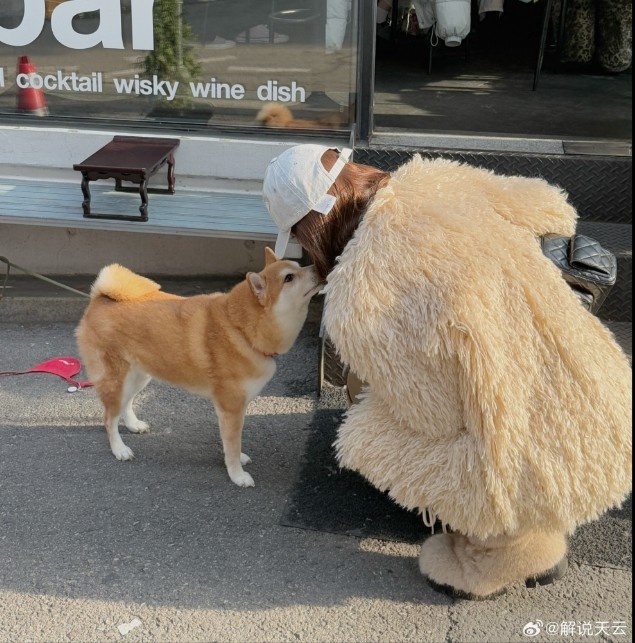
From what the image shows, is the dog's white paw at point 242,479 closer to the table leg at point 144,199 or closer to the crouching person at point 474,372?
the crouching person at point 474,372

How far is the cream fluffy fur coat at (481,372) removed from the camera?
7.57ft

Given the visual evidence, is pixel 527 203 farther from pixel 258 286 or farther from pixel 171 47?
pixel 171 47

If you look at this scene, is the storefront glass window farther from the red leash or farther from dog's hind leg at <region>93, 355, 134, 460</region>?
dog's hind leg at <region>93, 355, 134, 460</region>

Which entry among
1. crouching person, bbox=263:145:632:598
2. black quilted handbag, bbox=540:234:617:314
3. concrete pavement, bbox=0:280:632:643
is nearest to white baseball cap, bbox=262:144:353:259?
crouching person, bbox=263:145:632:598

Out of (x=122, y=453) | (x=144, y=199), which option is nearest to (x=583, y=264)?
(x=122, y=453)

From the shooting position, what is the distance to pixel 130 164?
→ 4.30 m

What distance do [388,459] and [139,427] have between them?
5.48 ft

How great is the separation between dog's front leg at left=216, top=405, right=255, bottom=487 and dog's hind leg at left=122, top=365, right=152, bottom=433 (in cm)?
41

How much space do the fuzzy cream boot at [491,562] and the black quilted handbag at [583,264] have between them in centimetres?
83

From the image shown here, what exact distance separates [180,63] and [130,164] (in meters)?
0.81

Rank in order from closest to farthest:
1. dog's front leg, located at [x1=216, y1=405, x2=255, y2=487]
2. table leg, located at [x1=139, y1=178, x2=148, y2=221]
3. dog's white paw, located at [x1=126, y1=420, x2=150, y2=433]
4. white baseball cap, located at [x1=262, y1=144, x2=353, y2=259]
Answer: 1. white baseball cap, located at [x1=262, y1=144, x2=353, y2=259]
2. dog's front leg, located at [x1=216, y1=405, x2=255, y2=487]
3. dog's white paw, located at [x1=126, y1=420, x2=150, y2=433]
4. table leg, located at [x1=139, y1=178, x2=148, y2=221]

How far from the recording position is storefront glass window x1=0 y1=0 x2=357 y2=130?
14.8ft

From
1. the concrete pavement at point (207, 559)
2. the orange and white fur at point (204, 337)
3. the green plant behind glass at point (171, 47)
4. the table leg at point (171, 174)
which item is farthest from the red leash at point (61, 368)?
the green plant behind glass at point (171, 47)

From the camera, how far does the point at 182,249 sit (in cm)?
500
